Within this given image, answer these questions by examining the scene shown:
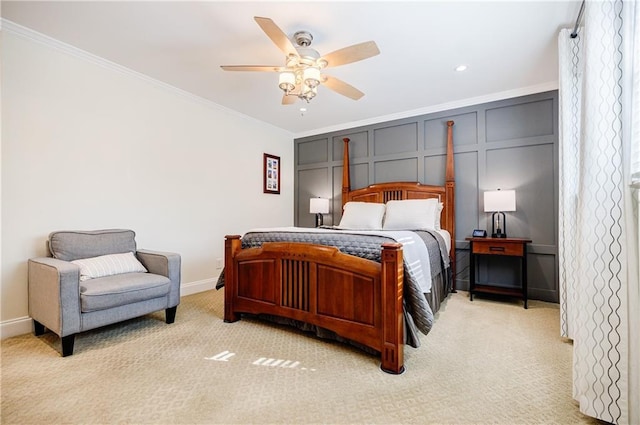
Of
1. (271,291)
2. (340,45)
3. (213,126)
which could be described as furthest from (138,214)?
(340,45)

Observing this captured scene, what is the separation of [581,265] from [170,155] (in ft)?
12.9

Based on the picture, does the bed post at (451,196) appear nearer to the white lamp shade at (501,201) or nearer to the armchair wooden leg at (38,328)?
the white lamp shade at (501,201)

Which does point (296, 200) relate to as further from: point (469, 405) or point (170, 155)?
point (469, 405)

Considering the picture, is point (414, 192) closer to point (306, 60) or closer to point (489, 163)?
point (489, 163)

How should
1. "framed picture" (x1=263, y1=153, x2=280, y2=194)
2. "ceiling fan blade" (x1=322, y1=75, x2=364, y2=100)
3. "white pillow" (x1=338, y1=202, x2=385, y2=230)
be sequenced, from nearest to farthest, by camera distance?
"ceiling fan blade" (x1=322, y1=75, x2=364, y2=100) < "white pillow" (x1=338, y1=202, x2=385, y2=230) < "framed picture" (x1=263, y1=153, x2=280, y2=194)

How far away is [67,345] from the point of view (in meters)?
2.11

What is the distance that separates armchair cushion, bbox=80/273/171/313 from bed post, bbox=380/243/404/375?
75.9 inches

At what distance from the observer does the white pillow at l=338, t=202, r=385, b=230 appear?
3.93m

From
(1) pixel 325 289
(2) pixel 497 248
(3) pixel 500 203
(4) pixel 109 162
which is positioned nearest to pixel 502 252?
(2) pixel 497 248

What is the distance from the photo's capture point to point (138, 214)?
10.9ft

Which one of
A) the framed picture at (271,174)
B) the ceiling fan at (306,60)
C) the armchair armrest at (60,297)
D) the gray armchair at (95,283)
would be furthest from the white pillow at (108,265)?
the framed picture at (271,174)

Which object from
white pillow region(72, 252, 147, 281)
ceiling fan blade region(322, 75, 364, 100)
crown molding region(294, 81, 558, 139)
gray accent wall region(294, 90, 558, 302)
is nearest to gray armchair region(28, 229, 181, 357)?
white pillow region(72, 252, 147, 281)

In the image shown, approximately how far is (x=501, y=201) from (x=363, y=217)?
1.62 meters

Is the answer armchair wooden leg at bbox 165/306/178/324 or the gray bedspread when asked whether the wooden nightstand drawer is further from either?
armchair wooden leg at bbox 165/306/178/324
